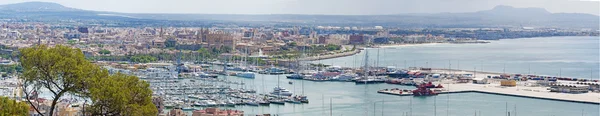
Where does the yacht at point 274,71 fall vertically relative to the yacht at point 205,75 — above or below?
below

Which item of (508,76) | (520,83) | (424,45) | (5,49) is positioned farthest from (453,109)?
(424,45)

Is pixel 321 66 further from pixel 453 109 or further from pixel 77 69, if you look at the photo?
pixel 77 69

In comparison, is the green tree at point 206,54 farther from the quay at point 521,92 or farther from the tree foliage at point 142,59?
the quay at point 521,92

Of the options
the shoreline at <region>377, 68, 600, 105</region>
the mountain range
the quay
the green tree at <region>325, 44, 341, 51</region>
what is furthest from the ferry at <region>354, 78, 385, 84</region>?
the mountain range

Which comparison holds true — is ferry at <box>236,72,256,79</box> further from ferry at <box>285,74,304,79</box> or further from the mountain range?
the mountain range

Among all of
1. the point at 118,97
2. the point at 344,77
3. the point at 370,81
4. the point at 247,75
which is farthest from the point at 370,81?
the point at 118,97

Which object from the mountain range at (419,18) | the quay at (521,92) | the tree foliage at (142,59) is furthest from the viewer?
the mountain range at (419,18)

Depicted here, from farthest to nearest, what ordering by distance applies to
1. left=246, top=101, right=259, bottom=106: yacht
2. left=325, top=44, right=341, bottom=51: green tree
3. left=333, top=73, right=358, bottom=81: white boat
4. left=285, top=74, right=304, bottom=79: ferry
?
left=325, top=44, right=341, bottom=51: green tree
left=285, top=74, right=304, bottom=79: ferry
left=333, top=73, right=358, bottom=81: white boat
left=246, top=101, right=259, bottom=106: yacht

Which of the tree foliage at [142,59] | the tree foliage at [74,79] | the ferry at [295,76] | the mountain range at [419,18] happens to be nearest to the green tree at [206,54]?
the tree foliage at [142,59]

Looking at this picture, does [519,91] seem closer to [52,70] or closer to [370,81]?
[370,81]
